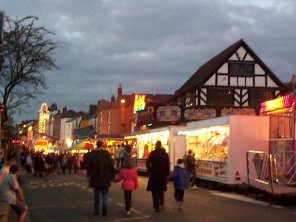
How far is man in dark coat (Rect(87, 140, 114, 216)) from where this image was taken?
13.2 meters

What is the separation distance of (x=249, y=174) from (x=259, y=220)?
7008 mm

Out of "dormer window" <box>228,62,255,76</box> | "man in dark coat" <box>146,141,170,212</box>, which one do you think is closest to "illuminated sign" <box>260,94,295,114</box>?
"man in dark coat" <box>146,141,170,212</box>

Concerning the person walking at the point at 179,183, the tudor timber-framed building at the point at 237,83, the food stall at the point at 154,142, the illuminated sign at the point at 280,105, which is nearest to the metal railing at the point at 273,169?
the illuminated sign at the point at 280,105

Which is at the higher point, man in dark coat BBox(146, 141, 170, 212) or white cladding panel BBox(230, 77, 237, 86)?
white cladding panel BBox(230, 77, 237, 86)

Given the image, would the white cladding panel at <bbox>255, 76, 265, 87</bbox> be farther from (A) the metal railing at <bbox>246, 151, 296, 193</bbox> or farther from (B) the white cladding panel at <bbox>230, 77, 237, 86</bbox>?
(A) the metal railing at <bbox>246, 151, 296, 193</bbox>

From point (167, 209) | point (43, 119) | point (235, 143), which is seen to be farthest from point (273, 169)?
point (43, 119)

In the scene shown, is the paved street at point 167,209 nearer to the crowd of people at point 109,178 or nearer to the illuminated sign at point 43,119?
the crowd of people at point 109,178

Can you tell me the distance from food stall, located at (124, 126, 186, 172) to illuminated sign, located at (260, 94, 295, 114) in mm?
8260

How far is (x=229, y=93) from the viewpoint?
163 feet

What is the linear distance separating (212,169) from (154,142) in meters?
10.7

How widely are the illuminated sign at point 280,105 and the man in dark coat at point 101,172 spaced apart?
295 inches

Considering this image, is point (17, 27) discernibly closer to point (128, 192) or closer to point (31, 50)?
point (31, 50)

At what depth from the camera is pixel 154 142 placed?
33500mm

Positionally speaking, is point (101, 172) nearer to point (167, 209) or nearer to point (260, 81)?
point (167, 209)
